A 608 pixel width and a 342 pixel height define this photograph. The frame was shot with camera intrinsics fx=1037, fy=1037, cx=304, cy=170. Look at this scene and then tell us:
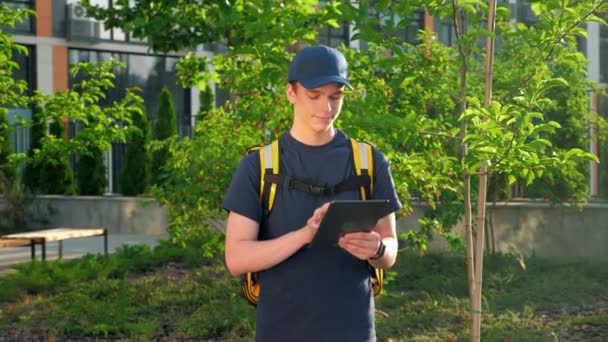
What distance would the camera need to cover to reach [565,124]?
15391 millimetres

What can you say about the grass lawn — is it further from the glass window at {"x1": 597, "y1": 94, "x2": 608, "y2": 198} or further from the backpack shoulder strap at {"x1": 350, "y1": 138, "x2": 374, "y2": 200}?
the backpack shoulder strap at {"x1": 350, "y1": 138, "x2": 374, "y2": 200}

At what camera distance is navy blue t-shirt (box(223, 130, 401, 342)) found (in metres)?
3.11

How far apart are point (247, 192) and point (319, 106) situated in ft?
1.12

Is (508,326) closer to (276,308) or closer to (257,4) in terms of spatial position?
(257,4)

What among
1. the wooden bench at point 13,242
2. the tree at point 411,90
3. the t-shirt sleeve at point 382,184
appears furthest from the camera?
the wooden bench at point 13,242

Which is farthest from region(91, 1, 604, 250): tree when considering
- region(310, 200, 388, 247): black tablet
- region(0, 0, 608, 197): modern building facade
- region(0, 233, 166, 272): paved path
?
region(0, 0, 608, 197): modern building facade

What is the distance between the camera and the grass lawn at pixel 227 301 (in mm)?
9062

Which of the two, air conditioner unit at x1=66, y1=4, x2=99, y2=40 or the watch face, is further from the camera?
air conditioner unit at x1=66, y1=4, x2=99, y2=40

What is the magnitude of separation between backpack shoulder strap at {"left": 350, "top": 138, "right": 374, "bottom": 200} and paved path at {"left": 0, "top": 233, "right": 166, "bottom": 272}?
12717mm

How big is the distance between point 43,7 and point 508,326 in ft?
84.6

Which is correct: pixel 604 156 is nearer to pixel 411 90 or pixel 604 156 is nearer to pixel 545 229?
pixel 545 229

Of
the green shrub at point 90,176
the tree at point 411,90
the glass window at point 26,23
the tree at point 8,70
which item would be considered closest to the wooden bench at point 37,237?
the tree at point 8,70

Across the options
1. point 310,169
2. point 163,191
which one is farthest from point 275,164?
point 163,191

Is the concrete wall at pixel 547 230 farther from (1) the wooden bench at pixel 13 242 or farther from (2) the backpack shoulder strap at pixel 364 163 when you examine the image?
(2) the backpack shoulder strap at pixel 364 163
